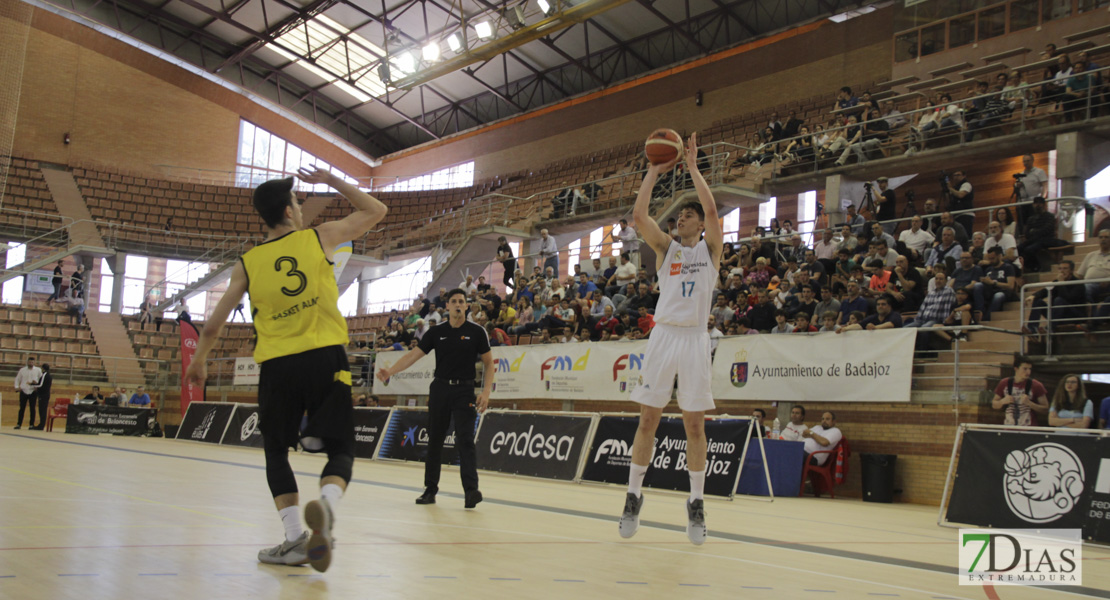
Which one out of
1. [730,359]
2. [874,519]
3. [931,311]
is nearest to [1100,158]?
[931,311]

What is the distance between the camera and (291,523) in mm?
4168

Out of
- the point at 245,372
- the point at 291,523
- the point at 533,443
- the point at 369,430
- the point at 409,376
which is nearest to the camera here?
the point at 291,523

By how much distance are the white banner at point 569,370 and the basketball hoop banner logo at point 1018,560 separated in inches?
326

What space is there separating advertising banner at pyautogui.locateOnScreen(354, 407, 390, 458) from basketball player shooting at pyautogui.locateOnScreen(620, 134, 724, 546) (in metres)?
10.0

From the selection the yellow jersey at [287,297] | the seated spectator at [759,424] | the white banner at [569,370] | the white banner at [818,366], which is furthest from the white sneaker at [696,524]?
the white banner at [569,370]

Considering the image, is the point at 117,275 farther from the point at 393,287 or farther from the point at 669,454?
the point at 669,454

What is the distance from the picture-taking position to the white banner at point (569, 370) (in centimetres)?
1528

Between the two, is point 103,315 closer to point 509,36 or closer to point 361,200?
point 509,36

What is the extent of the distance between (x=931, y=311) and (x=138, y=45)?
33.3 metres

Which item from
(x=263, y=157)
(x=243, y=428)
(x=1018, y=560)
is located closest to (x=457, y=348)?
(x=1018, y=560)

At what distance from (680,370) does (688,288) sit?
1.74ft

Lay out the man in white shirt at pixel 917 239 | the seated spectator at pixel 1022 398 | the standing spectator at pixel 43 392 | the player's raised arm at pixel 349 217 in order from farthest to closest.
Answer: the standing spectator at pixel 43 392, the man in white shirt at pixel 917 239, the seated spectator at pixel 1022 398, the player's raised arm at pixel 349 217

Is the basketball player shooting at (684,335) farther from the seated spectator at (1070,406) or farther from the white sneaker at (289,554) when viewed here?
the seated spectator at (1070,406)

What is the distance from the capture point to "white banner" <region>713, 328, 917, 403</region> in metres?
12.1
